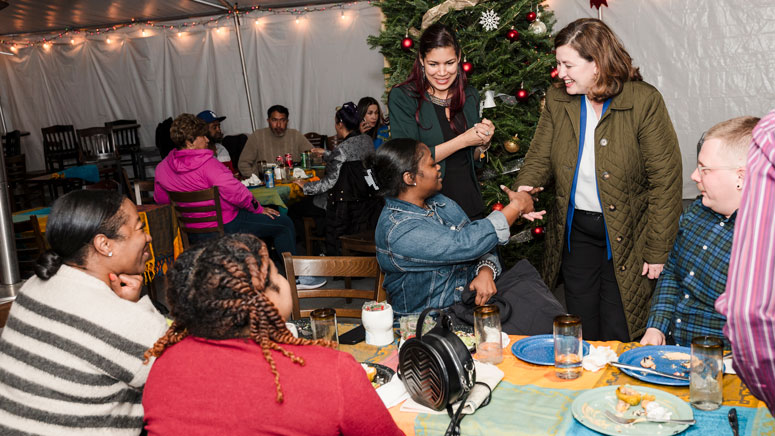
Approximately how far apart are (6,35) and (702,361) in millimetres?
12364

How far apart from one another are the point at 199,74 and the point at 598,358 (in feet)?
32.0

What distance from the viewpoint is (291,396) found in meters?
1.17

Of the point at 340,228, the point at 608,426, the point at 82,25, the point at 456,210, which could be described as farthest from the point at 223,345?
the point at 82,25

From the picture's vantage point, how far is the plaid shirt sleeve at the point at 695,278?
1951 mm

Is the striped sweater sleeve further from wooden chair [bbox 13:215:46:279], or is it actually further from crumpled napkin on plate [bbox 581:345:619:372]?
wooden chair [bbox 13:215:46:279]

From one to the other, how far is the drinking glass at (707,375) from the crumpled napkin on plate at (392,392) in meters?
0.67

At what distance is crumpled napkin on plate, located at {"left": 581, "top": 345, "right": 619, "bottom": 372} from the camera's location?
1.65m

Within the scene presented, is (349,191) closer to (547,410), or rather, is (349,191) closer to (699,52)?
(547,410)

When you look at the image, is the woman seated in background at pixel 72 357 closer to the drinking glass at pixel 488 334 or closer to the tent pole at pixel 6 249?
the drinking glass at pixel 488 334

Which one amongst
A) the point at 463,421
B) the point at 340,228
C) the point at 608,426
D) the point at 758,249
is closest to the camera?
the point at 758,249

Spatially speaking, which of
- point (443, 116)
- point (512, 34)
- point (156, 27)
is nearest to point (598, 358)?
point (443, 116)

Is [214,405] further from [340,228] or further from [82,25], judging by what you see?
[82,25]

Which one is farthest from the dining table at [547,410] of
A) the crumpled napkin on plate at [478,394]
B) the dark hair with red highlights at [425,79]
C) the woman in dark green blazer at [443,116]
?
the dark hair with red highlights at [425,79]

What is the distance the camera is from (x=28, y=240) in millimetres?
4895
